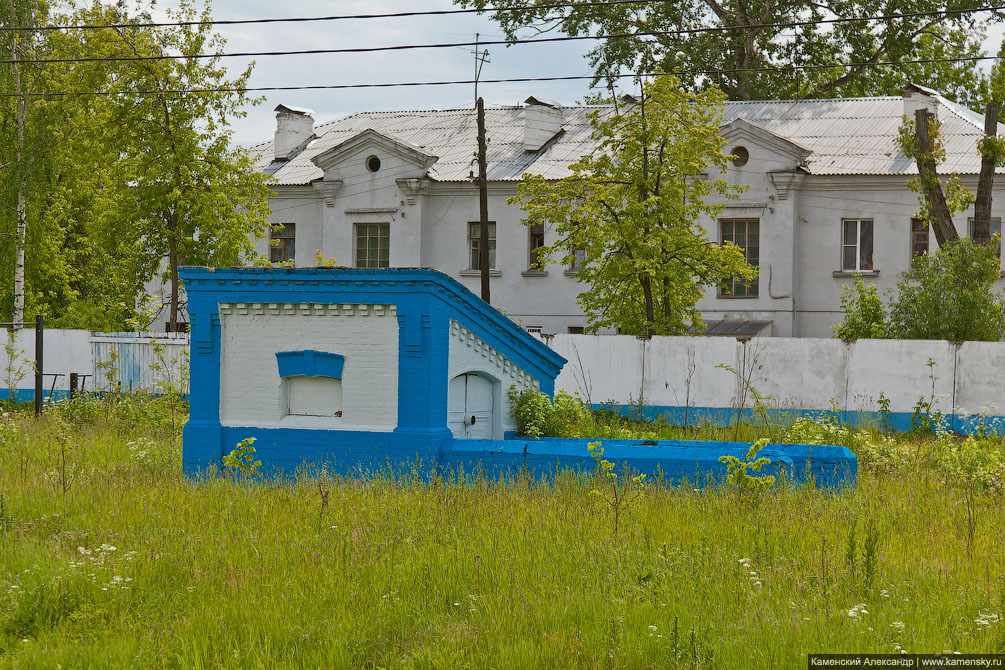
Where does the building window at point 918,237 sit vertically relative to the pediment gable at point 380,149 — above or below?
below

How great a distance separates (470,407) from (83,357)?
15.0 metres

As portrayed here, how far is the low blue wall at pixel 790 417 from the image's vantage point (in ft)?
60.4

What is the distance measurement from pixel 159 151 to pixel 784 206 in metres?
18.0

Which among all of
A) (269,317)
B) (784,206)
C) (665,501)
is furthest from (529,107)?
(665,501)

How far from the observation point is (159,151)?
26.3 m

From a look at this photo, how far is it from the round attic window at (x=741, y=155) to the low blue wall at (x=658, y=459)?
1943 cm

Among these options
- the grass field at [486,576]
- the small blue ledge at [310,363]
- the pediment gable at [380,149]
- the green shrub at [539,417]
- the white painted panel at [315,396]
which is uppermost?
the pediment gable at [380,149]

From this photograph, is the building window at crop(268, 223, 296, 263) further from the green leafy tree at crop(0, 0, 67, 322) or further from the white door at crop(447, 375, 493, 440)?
the white door at crop(447, 375, 493, 440)

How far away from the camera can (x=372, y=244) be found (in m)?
32.9

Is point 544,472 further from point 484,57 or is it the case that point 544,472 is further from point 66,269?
point 66,269

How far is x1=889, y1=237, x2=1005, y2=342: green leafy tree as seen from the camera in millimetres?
A: 20672

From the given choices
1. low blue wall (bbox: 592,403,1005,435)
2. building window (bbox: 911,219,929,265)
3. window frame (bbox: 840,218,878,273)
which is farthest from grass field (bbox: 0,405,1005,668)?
window frame (bbox: 840,218,878,273)

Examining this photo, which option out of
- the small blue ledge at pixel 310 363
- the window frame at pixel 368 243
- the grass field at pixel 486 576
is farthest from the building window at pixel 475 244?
the grass field at pixel 486 576

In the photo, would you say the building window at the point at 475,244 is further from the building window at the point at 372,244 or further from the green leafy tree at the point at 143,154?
the green leafy tree at the point at 143,154
